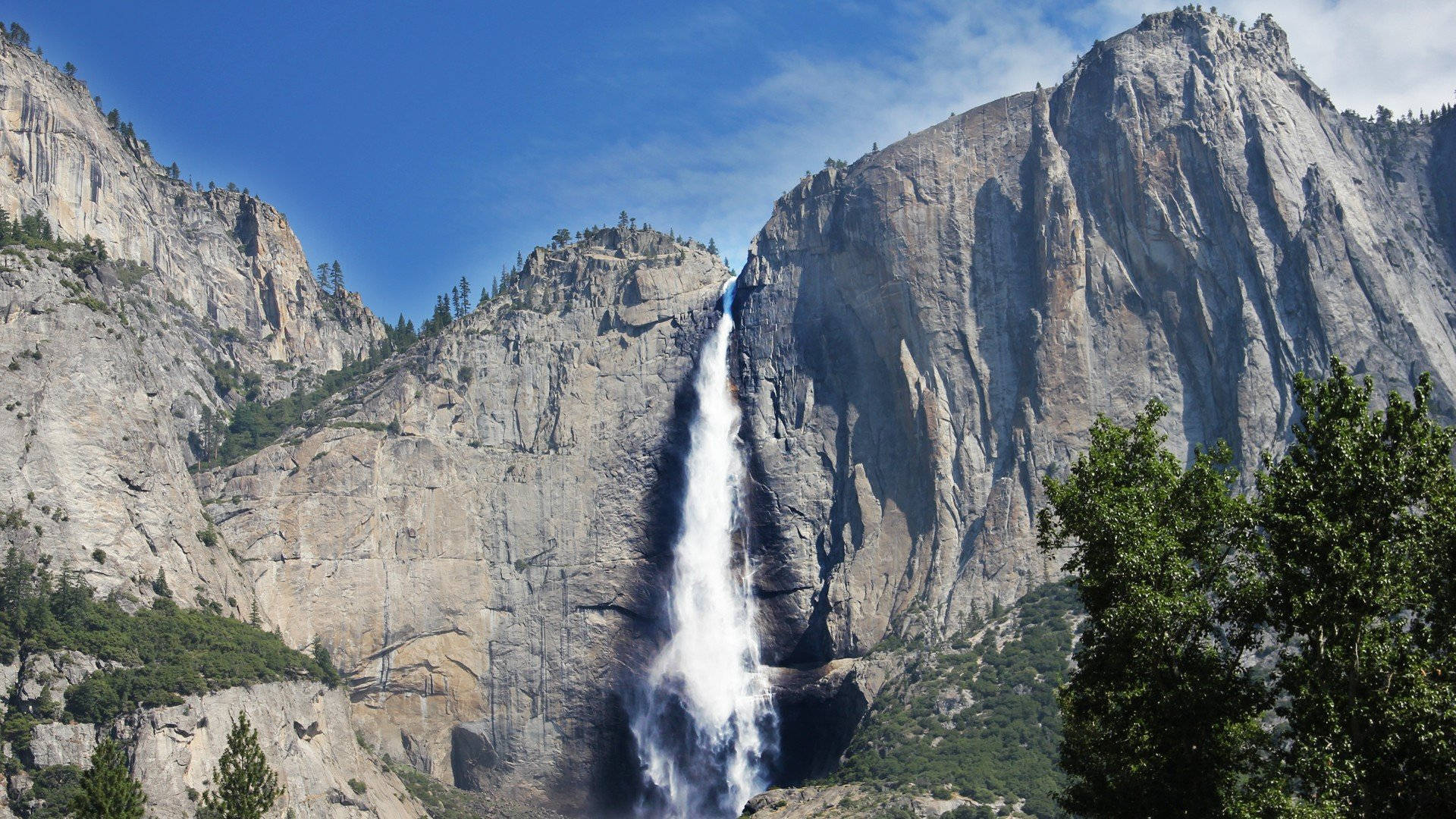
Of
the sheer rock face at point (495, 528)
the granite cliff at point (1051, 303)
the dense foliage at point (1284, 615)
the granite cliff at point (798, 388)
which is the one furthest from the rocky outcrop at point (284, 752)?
the dense foliage at point (1284, 615)

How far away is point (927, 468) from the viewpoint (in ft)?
287

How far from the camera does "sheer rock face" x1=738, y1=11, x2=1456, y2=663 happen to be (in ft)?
267

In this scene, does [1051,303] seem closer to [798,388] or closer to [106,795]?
[798,388]

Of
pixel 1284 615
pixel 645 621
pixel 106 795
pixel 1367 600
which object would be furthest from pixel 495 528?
pixel 1367 600

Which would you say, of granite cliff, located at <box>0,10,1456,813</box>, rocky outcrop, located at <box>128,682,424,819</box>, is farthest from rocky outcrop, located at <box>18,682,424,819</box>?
granite cliff, located at <box>0,10,1456,813</box>

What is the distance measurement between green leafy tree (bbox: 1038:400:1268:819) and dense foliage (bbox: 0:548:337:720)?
50613mm

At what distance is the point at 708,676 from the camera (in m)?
88.1

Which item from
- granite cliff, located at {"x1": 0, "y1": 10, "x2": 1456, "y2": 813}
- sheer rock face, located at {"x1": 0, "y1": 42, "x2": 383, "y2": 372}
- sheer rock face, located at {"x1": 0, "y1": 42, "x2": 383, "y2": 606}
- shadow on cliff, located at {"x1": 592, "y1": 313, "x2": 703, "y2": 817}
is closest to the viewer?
sheer rock face, located at {"x1": 0, "y1": 42, "x2": 383, "y2": 606}

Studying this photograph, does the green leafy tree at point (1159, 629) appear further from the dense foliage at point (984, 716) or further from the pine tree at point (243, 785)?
the dense foliage at point (984, 716)

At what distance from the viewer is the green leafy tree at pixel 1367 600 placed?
2358cm

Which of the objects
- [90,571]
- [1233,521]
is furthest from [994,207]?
[1233,521]

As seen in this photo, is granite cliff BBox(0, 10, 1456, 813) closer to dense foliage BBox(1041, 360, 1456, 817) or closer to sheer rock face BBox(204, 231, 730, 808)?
sheer rock face BBox(204, 231, 730, 808)

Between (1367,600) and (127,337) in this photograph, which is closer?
(1367,600)

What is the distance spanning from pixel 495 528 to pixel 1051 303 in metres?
40.5
